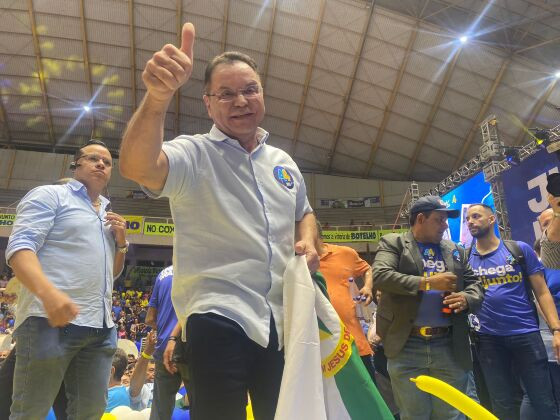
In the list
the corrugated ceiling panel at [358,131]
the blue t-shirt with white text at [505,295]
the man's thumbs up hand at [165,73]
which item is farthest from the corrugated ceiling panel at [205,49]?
the man's thumbs up hand at [165,73]

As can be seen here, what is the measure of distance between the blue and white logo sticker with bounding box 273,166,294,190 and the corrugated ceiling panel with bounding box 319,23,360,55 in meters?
13.8

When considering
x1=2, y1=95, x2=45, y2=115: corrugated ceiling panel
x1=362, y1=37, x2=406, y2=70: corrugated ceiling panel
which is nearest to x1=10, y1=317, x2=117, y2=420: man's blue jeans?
x1=362, y1=37, x2=406, y2=70: corrugated ceiling panel

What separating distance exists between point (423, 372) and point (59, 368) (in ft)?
5.92

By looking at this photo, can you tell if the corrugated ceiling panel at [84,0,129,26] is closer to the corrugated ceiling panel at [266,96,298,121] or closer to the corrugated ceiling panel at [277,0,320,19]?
the corrugated ceiling panel at [277,0,320,19]

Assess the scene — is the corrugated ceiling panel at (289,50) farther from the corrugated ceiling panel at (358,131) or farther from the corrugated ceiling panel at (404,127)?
the corrugated ceiling panel at (404,127)

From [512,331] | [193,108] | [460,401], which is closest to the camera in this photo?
[460,401]

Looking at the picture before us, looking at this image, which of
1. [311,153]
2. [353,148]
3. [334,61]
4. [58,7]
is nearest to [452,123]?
[353,148]

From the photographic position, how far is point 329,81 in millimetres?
15477

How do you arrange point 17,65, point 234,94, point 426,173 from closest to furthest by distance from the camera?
1. point 234,94
2. point 17,65
3. point 426,173

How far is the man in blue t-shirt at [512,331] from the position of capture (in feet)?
8.11

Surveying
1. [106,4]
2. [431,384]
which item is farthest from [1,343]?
[106,4]

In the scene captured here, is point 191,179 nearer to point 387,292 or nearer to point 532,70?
point 387,292

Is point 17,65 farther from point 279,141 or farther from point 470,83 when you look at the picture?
point 470,83

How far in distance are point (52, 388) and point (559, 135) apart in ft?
19.6
